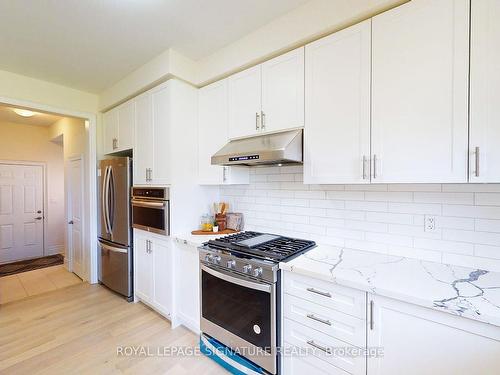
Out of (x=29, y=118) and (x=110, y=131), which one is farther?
(x=29, y=118)

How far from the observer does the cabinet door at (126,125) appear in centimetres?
288

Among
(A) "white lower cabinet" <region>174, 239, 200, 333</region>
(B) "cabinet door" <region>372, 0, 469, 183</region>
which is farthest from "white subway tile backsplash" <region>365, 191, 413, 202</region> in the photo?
(A) "white lower cabinet" <region>174, 239, 200, 333</region>

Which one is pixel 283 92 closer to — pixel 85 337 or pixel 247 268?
pixel 247 268

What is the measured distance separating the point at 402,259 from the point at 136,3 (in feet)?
8.56

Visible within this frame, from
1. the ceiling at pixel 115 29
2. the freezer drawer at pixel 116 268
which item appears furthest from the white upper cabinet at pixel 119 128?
the freezer drawer at pixel 116 268

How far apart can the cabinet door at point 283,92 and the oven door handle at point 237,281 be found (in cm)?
119

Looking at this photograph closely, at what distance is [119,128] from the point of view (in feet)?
10.2

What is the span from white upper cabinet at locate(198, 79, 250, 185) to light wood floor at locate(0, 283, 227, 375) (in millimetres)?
1540

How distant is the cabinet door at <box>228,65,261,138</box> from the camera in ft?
6.84

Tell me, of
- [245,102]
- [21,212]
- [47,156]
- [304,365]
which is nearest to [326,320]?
[304,365]

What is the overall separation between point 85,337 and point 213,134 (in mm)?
2286

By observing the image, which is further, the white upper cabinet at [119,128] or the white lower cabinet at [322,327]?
the white upper cabinet at [119,128]

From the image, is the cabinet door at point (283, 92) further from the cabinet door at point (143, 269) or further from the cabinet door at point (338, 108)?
the cabinet door at point (143, 269)

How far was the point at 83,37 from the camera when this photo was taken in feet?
6.97
